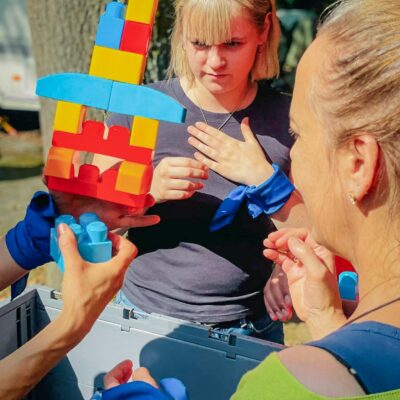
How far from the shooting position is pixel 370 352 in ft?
3.02

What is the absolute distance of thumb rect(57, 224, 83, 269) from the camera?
1.29 m

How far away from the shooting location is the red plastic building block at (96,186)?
1610 millimetres

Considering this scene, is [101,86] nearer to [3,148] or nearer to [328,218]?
[328,218]

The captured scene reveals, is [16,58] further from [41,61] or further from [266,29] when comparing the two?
[266,29]

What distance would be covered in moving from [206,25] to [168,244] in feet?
2.39

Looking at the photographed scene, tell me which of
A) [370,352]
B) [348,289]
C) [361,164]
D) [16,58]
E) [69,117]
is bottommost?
[16,58]

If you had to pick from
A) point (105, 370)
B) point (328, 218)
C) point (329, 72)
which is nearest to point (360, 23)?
point (329, 72)

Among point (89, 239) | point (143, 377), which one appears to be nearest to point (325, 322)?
point (143, 377)

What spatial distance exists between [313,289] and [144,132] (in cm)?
57

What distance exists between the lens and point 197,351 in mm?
1743

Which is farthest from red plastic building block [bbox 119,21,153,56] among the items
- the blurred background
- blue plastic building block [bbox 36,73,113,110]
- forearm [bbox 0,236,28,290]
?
the blurred background

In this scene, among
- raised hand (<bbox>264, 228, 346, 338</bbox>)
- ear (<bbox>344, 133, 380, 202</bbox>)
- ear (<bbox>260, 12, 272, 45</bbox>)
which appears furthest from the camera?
ear (<bbox>260, 12, 272, 45</bbox>)

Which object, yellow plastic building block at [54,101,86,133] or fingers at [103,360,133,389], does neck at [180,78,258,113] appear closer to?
yellow plastic building block at [54,101,86,133]

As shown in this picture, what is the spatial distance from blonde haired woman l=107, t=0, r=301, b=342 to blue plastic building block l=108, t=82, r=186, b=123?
15.8 inches
